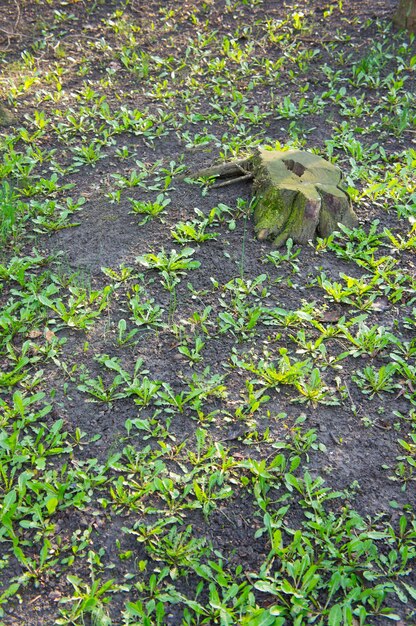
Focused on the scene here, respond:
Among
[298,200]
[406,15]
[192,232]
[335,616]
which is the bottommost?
[335,616]

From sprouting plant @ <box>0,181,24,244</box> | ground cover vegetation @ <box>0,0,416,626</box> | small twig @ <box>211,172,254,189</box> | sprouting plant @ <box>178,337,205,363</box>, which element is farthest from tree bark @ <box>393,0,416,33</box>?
sprouting plant @ <box>178,337,205,363</box>

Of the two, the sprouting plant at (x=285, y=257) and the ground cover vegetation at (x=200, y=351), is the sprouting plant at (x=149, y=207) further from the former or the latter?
the sprouting plant at (x=285, y=257)

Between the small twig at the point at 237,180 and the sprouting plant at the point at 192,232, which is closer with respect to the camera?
the sprouting plant at the point at 192,232

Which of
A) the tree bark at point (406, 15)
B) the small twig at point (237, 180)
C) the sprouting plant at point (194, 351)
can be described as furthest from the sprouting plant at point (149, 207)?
the tree bark at point (406, 15)

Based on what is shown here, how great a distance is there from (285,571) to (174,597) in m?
0.45

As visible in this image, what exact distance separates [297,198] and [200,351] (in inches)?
44.8

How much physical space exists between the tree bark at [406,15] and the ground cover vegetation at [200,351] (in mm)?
343

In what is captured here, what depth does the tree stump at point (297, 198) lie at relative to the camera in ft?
13.5

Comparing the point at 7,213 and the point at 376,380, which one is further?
the point at 7,213

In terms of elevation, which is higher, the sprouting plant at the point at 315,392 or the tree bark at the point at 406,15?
the tree bark at the point at 406,15

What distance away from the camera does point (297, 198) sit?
411 centimetres

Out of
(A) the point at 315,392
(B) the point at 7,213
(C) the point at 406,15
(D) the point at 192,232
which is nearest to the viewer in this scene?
(A) the point at 315,392

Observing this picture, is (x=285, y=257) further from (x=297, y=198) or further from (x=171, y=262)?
(x=171, y=262)

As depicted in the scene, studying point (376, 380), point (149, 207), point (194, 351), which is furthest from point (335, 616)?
point (149, 207)
